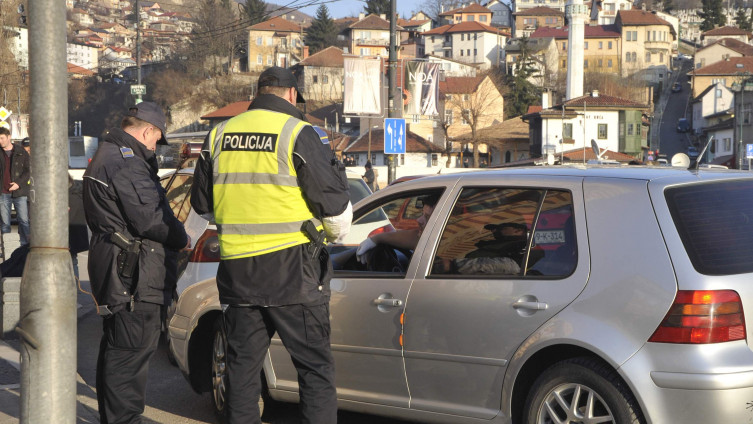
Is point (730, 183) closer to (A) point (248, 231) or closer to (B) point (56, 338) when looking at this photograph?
(A) point (248, 231)

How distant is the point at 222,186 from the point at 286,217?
0.38 metres

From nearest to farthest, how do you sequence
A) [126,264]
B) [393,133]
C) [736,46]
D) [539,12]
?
[126,264]
[393,133]
[736,46]
[539,12]

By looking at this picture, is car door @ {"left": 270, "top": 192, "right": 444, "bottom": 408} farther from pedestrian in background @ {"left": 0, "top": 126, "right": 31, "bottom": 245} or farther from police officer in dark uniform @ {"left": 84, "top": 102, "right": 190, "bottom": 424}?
pedestrian in background @ {"left": 0, "top": 126, "right": 31, "bottom": 245}

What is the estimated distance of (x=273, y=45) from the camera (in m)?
143

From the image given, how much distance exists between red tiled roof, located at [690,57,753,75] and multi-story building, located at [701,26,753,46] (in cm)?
2520

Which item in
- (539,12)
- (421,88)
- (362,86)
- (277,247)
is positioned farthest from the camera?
(539,12)

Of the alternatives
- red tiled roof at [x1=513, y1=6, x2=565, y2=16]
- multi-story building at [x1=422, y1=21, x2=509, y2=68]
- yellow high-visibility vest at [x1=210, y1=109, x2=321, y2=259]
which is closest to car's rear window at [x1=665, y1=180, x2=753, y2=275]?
yellow high-visibility vest at [x1=210, y1=109, x2=321, y2=259]

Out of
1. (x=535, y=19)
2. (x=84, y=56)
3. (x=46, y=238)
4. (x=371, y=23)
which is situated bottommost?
(x=46, y=238)

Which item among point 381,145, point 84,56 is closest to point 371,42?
point 381,145

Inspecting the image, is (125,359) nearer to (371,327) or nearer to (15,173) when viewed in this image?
(371,327)

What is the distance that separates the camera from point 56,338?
3783 mm

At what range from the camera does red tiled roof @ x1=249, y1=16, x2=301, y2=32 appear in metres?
142

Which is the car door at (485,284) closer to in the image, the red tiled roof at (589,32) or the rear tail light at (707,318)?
the rear tail light at (707,318)

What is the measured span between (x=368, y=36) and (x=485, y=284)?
14421cm
